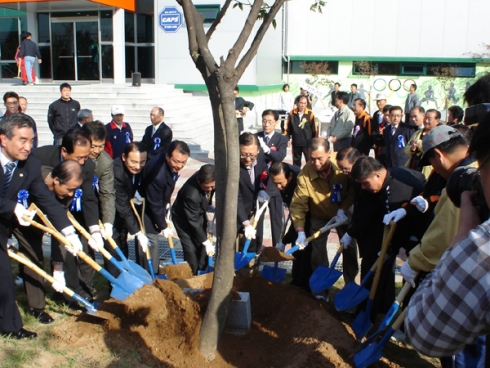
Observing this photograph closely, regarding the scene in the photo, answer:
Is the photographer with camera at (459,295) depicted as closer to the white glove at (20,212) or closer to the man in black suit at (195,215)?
the white glove at (20,212)

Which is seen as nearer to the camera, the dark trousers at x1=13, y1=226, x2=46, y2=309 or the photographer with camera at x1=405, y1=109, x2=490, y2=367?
the photographer with camera at x1=405, y1=109, x2=490, y2=367

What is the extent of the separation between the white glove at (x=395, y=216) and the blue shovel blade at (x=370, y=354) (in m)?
0.89

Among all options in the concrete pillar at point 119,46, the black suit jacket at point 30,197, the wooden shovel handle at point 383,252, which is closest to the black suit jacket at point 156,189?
the black suit jacket at point 30,197

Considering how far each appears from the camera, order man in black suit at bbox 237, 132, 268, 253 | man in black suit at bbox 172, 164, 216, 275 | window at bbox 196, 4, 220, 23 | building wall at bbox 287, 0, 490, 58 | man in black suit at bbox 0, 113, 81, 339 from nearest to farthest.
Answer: man in black suit at bbox 0, 113, 81, 339
man in black suit at bbox 172, 164, 216, 275
man in black suit at bbox 237, 132, 268, 253
window at bbox 196, 4, 220, 23
building wall at bbox 287, 0, 490, 58

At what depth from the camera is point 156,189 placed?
4836 mm

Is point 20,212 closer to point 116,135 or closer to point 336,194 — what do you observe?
point 336,194

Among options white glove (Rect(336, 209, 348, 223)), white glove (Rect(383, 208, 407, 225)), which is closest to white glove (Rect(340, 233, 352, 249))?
white glove (Rect(336, 209, 348, 223))

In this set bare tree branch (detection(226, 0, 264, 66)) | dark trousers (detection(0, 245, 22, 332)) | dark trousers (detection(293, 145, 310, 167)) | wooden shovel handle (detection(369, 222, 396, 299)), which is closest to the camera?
bare tree branch (detection(226, 0, 264, 66))

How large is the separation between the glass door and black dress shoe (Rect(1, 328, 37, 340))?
17.9 meters

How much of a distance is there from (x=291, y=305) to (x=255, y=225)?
122 centimetres

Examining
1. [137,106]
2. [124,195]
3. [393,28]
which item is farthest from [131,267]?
[393,28]

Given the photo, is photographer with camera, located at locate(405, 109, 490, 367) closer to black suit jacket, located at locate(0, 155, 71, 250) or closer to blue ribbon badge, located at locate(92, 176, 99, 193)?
black suit jacket, located at locate(0, 155, 71, 250)

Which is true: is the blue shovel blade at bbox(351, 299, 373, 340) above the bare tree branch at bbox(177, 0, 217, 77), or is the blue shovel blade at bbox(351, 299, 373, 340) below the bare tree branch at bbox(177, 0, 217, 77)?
below

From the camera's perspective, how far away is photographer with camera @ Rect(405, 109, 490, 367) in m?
1.32
